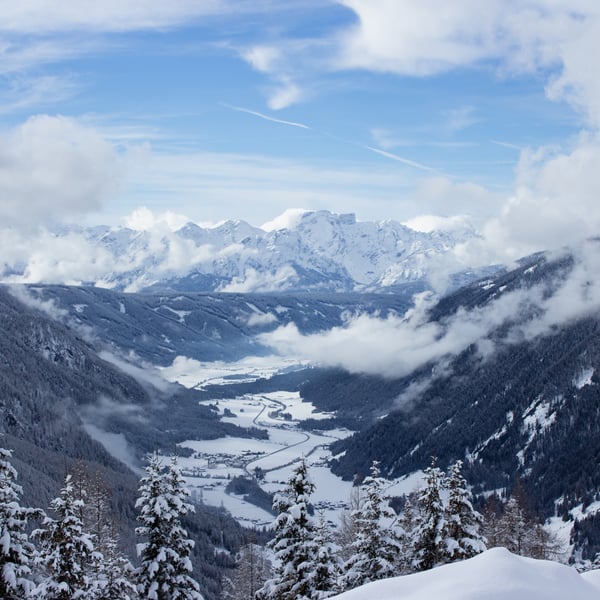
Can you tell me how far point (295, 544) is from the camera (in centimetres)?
3556

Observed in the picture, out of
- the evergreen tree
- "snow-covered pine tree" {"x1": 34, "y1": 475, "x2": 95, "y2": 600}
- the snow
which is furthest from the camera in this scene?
the evergreen tree

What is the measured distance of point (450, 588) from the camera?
1627 cm

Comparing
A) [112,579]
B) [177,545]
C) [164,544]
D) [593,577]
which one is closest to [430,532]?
[177,545]

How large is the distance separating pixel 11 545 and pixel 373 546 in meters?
19.2

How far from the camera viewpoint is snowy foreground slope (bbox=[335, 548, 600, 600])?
52.5ft

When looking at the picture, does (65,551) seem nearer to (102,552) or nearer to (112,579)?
(112,579)

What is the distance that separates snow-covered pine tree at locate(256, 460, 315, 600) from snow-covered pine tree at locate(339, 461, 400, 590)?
260 centimetres

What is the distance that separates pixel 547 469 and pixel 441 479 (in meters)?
166

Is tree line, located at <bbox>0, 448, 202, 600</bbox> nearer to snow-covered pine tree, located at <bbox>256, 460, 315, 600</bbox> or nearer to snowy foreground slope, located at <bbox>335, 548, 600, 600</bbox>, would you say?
snow-covered pine tree, located at <bbox>256, 460, 315, 600</bbox>

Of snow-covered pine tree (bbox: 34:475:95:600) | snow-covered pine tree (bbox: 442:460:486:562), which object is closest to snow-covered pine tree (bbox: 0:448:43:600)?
snow-covered pine tree (bbox: 34:475:95:600)

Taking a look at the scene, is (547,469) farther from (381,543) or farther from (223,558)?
(381,543)

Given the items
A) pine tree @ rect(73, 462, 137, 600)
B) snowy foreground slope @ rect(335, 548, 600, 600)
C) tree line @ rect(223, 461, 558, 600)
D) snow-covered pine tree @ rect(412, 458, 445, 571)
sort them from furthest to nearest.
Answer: snow-covered pine tree @ rect(412, 458, 445, 571)
tree line @ rect(223, 461, 558, 600)
pine tree @ rect(73, 462, 137, 600)
snowy foreground slope @ rect(335, 548, 600, 600)

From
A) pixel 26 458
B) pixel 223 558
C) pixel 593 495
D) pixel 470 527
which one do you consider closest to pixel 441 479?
pixel 470 527

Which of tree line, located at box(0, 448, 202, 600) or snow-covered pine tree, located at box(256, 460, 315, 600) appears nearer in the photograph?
tree line, located at box(0, 448, 202, 600)
